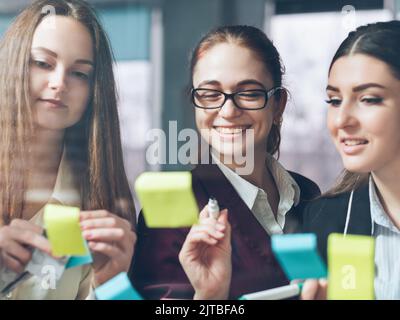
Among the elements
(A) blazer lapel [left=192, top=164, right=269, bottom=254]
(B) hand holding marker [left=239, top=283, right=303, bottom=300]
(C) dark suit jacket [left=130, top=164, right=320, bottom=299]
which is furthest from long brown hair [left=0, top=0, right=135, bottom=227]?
(B) hand holding marker [left=239, top=283, right=303, bottom=300]

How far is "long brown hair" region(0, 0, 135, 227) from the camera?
240cm

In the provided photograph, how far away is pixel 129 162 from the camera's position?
2389mm

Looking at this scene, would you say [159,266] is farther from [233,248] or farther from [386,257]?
[386,257]

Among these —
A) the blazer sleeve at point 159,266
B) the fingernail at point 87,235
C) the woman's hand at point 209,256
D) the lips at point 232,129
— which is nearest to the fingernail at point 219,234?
the woman's hand at point 209,256

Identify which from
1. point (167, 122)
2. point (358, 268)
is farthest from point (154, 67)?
point (358, 268)

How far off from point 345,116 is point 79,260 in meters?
1.03

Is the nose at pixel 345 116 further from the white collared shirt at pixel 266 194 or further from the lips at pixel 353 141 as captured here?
the white collared shirt at pixel 266 194

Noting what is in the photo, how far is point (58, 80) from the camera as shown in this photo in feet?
7.78

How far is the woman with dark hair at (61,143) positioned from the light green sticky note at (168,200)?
81 millimetres

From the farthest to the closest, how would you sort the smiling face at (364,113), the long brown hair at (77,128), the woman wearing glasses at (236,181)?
the long brown hair at (77,128) < the woman wearing glasses at (236,181) < the smiling face at (364,113)

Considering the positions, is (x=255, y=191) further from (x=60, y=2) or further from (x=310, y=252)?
(x=60, y=2)

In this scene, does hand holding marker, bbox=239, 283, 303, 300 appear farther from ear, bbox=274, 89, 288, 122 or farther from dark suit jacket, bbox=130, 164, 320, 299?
ear, bbox=274, 89, 288, 122

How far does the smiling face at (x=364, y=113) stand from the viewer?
7.19 feet

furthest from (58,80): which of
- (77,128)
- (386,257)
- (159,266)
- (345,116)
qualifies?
(386,257)
